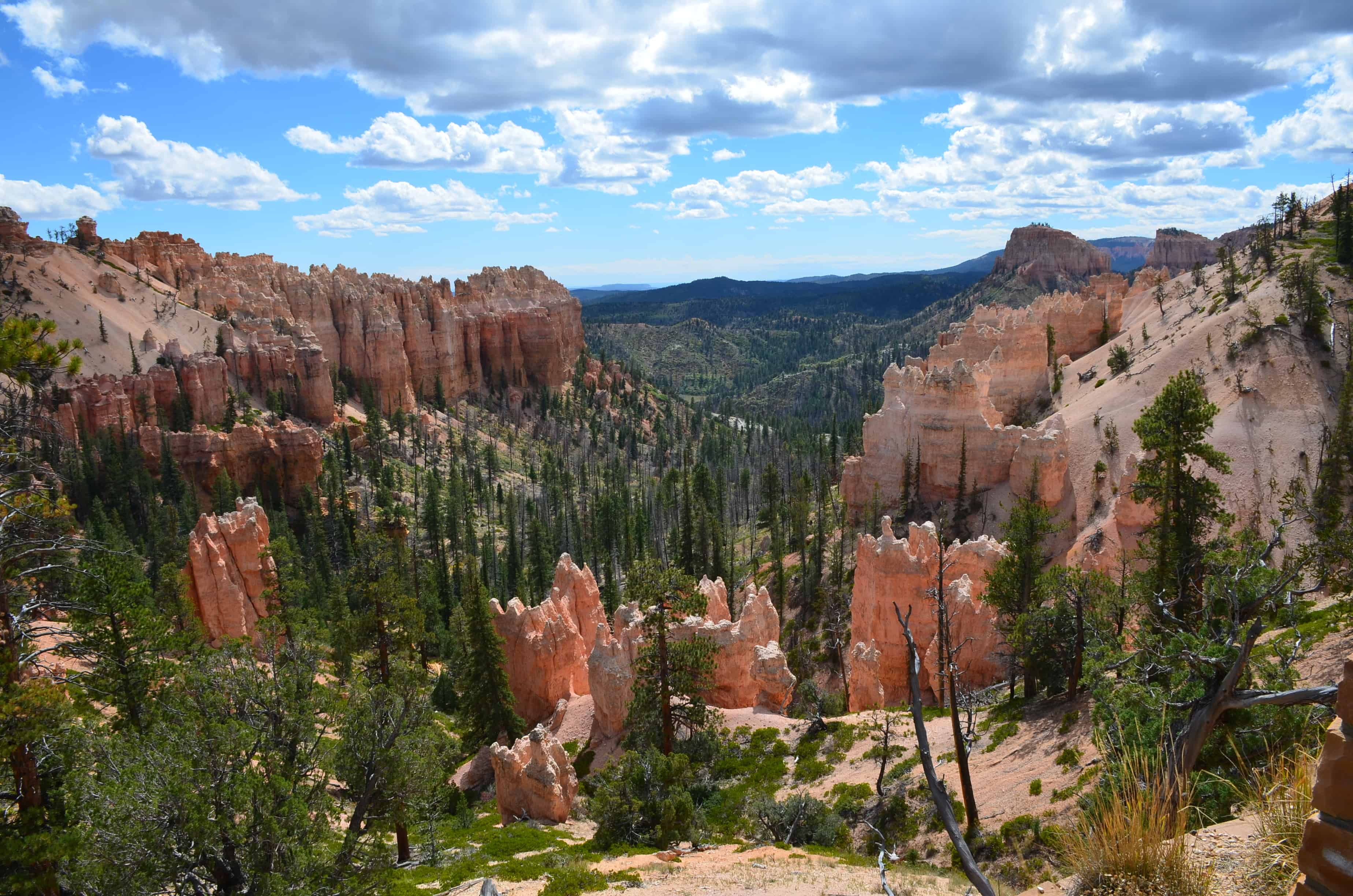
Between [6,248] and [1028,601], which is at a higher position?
[6,248]

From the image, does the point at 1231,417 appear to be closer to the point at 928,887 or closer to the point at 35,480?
the point at 928,887

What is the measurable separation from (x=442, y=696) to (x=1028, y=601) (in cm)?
3016

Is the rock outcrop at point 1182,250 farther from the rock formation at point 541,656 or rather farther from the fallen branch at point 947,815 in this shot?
the fallen branch at point 947,815

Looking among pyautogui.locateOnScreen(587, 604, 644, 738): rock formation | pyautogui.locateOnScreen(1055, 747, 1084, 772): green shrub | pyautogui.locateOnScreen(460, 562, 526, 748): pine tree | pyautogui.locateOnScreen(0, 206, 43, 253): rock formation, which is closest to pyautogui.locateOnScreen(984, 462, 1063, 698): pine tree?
pyautogui.locateOnScreen(1055, 747, 1084, 772): green shrub

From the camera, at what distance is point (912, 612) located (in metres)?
31.3

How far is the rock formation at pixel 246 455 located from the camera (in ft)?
230

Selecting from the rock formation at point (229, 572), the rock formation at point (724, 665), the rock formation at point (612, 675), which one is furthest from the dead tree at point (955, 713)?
the rock formation at point (229, 572)

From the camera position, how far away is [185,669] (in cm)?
1619

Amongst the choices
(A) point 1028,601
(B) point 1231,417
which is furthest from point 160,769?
(B) point 1231,417

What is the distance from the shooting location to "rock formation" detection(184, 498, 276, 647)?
44.2m

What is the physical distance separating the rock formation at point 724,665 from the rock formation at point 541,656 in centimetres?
372

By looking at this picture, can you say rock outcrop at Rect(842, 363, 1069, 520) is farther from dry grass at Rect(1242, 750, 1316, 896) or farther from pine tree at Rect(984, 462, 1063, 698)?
dry grass at Rect(1242, 750, 1316, 896)

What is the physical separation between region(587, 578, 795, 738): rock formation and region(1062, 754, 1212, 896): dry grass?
77.5 feet

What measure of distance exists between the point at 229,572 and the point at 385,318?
72.6 metres
